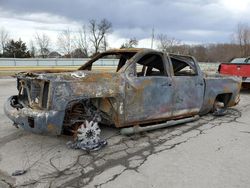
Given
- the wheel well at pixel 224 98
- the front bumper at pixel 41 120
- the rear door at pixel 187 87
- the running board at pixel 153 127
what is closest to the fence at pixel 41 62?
the wheel well at pixel 224 98

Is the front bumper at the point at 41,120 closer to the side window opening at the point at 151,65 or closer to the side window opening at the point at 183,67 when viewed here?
the side window opening at the point at 151,65

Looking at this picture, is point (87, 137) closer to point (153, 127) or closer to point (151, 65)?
point (153, 127)

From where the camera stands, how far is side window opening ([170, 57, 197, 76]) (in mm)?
6302

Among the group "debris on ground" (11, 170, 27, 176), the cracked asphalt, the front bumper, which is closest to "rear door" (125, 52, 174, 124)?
the cracked asphalt

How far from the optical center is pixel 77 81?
4.20 metres

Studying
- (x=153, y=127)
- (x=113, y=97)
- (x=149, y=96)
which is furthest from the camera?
(x=153, y=127)

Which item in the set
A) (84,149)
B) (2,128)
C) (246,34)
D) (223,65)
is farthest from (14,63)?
(246,34)

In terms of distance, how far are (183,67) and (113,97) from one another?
8.38 feet

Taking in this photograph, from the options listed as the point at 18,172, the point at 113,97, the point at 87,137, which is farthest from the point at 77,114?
the point at 18,172

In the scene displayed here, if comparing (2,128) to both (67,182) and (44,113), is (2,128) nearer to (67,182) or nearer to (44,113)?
(44,113)

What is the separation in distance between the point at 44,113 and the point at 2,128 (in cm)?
214

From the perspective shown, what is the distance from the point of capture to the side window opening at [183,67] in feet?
20.7

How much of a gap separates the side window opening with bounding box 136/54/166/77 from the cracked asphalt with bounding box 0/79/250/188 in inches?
49.3

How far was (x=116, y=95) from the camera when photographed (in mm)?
4660
